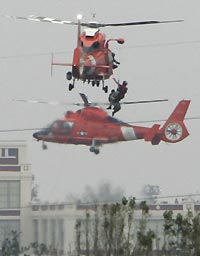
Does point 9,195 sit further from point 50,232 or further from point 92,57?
point 92,57

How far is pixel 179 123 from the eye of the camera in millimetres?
102625

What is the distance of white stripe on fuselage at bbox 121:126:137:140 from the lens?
92.9m

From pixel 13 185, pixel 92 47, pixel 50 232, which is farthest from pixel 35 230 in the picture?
pixel 92 47

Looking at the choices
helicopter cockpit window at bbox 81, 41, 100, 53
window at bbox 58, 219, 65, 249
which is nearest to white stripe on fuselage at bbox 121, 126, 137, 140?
window at bbox 58, 219, 65, 249

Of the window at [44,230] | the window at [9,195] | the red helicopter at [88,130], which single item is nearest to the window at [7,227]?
the window at [9,195]

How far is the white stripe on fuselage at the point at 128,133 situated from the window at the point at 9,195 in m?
52.7

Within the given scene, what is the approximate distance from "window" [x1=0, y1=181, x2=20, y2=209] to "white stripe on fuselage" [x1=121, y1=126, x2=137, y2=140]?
173 ft

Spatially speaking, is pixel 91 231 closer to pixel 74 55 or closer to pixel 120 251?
pixel 120 251

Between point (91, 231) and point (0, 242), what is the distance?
47.3 metres

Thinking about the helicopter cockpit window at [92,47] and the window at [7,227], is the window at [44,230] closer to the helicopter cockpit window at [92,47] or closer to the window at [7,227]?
the window at [7,227]

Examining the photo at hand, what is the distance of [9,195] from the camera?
155m

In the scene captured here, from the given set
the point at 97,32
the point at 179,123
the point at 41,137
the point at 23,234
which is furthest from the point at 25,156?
the point at 97,32

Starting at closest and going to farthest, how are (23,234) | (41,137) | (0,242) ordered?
(41,137), (23,234), (0,242)

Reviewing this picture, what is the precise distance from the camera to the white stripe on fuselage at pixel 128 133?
9294 cm
